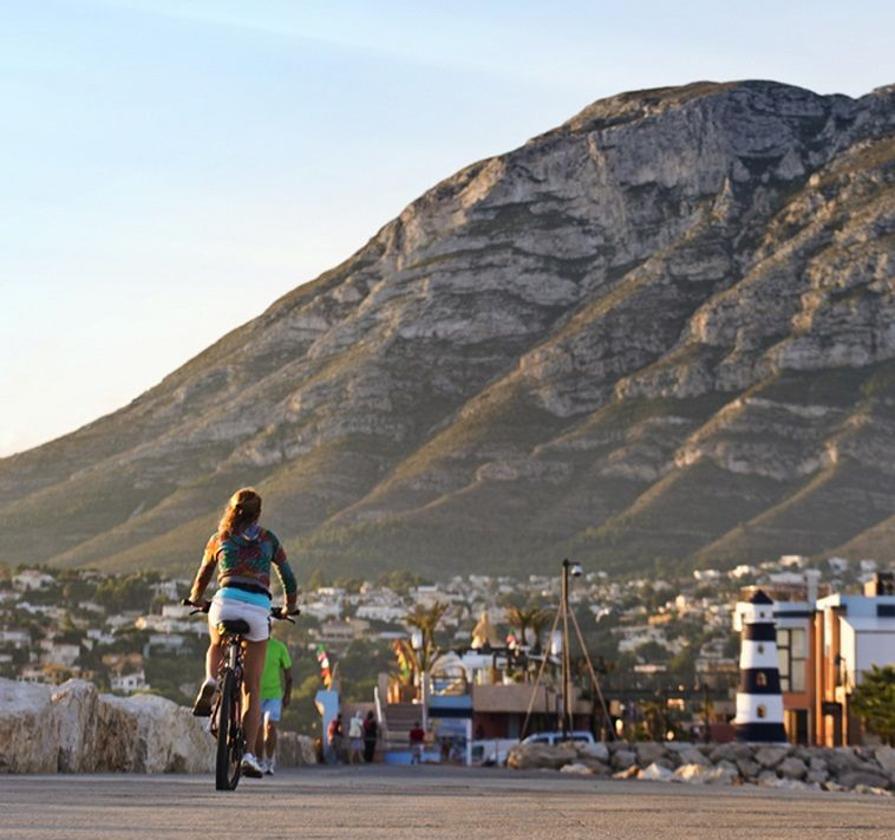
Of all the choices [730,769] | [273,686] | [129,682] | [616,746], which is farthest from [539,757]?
[129,682]

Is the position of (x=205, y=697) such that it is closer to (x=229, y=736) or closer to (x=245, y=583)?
(x=229, y=736)

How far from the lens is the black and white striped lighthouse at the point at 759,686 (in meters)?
69.6

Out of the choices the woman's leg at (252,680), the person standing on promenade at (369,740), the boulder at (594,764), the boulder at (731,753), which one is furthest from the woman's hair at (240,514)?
the boulder at (731,753)

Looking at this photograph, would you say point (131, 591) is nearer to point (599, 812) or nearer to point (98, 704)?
point (98, 704)

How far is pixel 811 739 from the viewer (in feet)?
274

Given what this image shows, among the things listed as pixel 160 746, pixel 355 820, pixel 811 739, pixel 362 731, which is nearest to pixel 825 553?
pixel 811 739

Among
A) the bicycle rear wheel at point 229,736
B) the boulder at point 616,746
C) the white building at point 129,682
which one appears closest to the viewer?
the bicycle rear wheel at point 229,736

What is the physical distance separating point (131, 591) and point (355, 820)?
176 meters

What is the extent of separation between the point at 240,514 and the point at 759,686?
53.9 m

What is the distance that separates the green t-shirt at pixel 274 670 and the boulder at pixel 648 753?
1301 inches

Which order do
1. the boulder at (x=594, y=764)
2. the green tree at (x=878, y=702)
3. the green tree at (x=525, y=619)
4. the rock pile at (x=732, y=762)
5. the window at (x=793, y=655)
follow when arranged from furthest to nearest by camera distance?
the green tree at (x=525, y=619), the window at (x=793, y=655), the green tree at (x=878, y=702), the boulder at (x=594, y=764), the rock pile at (x=732, y=762)

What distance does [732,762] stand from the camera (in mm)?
61188

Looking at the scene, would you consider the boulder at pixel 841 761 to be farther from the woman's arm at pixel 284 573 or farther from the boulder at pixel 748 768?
the woman's arm at pixel 284 573

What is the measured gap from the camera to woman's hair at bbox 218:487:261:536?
17547 millimetres
